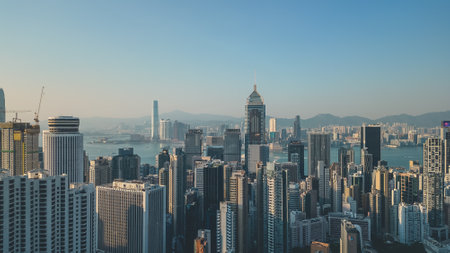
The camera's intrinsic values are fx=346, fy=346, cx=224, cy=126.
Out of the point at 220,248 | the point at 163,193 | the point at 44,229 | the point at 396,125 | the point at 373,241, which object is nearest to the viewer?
the point at 44,229

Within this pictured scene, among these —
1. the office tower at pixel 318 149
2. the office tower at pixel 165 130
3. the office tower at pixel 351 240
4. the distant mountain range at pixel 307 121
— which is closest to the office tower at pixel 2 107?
the distant mountain range at pixel 307 121

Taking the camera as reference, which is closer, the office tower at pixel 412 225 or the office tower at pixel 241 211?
the office tower at pixel 241 211

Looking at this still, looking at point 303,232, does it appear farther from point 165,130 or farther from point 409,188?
point 165,130

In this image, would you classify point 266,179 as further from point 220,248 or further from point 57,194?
point 57,194

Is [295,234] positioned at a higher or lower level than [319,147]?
lower

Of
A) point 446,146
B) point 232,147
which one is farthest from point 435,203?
point 232,147

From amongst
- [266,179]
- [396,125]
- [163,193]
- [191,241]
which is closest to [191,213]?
[191,241]

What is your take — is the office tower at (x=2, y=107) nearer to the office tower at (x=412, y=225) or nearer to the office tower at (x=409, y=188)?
the office tower at (x=412, y=225)
